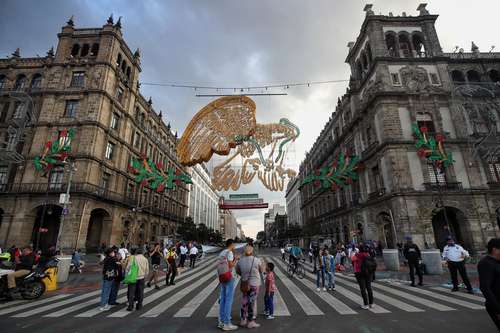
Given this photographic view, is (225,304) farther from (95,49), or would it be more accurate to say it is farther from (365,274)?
(95,49)

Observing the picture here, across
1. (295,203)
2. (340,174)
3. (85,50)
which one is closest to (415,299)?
(340,174)

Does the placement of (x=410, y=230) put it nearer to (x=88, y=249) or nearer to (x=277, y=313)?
(x=277, y=313)

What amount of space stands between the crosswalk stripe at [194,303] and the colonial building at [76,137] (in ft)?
55.8

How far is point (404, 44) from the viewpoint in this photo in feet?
95.8

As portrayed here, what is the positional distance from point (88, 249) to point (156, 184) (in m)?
18.3

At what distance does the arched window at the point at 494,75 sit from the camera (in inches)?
1133

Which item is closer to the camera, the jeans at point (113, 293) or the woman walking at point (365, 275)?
the woman walking at point (365, 275)

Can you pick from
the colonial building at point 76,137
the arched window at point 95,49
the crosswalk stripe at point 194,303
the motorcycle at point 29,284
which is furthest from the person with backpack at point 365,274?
the arched window at point 95,49

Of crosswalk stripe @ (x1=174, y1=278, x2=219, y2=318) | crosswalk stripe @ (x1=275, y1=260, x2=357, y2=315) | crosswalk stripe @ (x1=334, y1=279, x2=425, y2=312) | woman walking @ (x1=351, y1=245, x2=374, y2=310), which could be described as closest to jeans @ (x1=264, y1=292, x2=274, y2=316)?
crosswalk stripe @ (x1=275, y1=260, x2=357, y2=315)

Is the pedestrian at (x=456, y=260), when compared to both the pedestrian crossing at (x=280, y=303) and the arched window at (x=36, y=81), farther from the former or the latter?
the arched window at (x=36, y=81)

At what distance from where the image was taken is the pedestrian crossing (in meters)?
6.42

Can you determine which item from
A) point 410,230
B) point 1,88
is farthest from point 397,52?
point 1,88

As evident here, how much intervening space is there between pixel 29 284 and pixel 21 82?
1410 inches

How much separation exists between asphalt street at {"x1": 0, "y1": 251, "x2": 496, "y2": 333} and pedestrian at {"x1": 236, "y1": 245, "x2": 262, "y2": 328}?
38 centimetres
